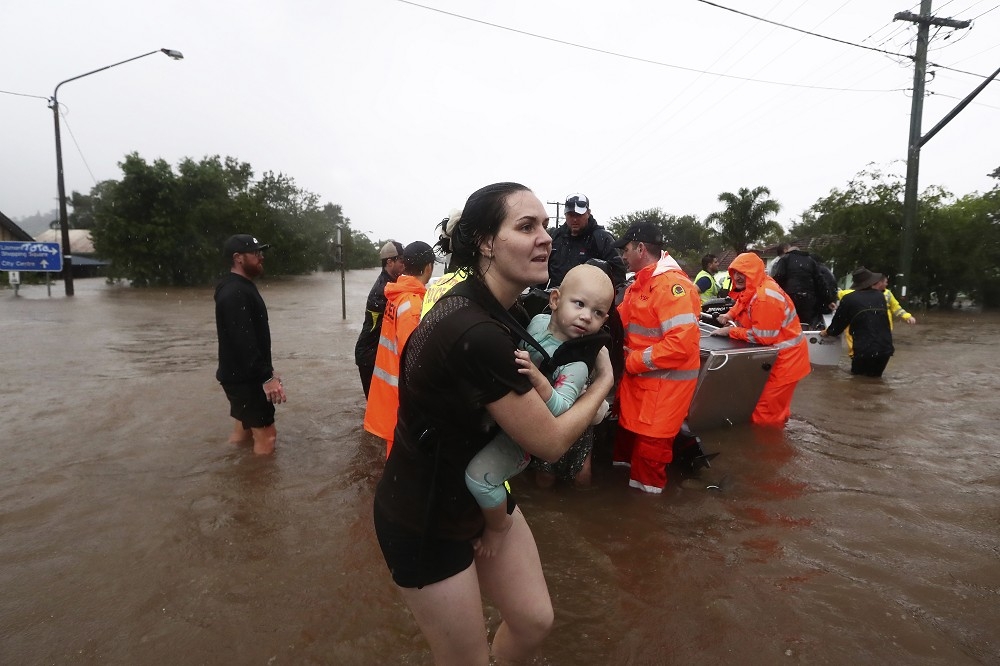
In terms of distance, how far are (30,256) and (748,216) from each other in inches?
1452

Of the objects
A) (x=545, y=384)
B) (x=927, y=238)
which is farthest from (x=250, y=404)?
(x=927, y=238)

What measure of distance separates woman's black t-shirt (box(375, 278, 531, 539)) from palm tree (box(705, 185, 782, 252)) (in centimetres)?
3661

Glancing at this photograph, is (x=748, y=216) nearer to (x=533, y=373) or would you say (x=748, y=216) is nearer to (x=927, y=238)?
(x=927, y=238)

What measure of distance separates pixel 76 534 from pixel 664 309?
13.9 feet

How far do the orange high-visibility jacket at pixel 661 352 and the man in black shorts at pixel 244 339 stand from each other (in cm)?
286

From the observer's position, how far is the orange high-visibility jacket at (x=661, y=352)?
3.79m

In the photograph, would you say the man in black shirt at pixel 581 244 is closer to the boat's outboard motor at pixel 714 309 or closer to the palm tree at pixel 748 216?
the boat's outboard motor at pixel 714 309

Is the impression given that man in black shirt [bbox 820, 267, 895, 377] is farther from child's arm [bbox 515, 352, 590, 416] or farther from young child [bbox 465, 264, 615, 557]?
child's arm [bbox 515, 352, 590, 416]

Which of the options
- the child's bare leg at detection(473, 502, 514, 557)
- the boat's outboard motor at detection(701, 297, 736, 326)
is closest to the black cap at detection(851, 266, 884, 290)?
the boat's outboard motor at detection(701, 297, 736, 326)

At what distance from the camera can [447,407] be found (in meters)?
1.48

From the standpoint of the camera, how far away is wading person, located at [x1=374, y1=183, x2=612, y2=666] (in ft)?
4.59

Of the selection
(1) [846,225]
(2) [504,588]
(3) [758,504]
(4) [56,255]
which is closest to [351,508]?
(2) [504,588]

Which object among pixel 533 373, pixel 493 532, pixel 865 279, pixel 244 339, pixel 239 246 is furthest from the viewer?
pixel 865 279

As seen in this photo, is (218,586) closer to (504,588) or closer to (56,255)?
(504,588)
